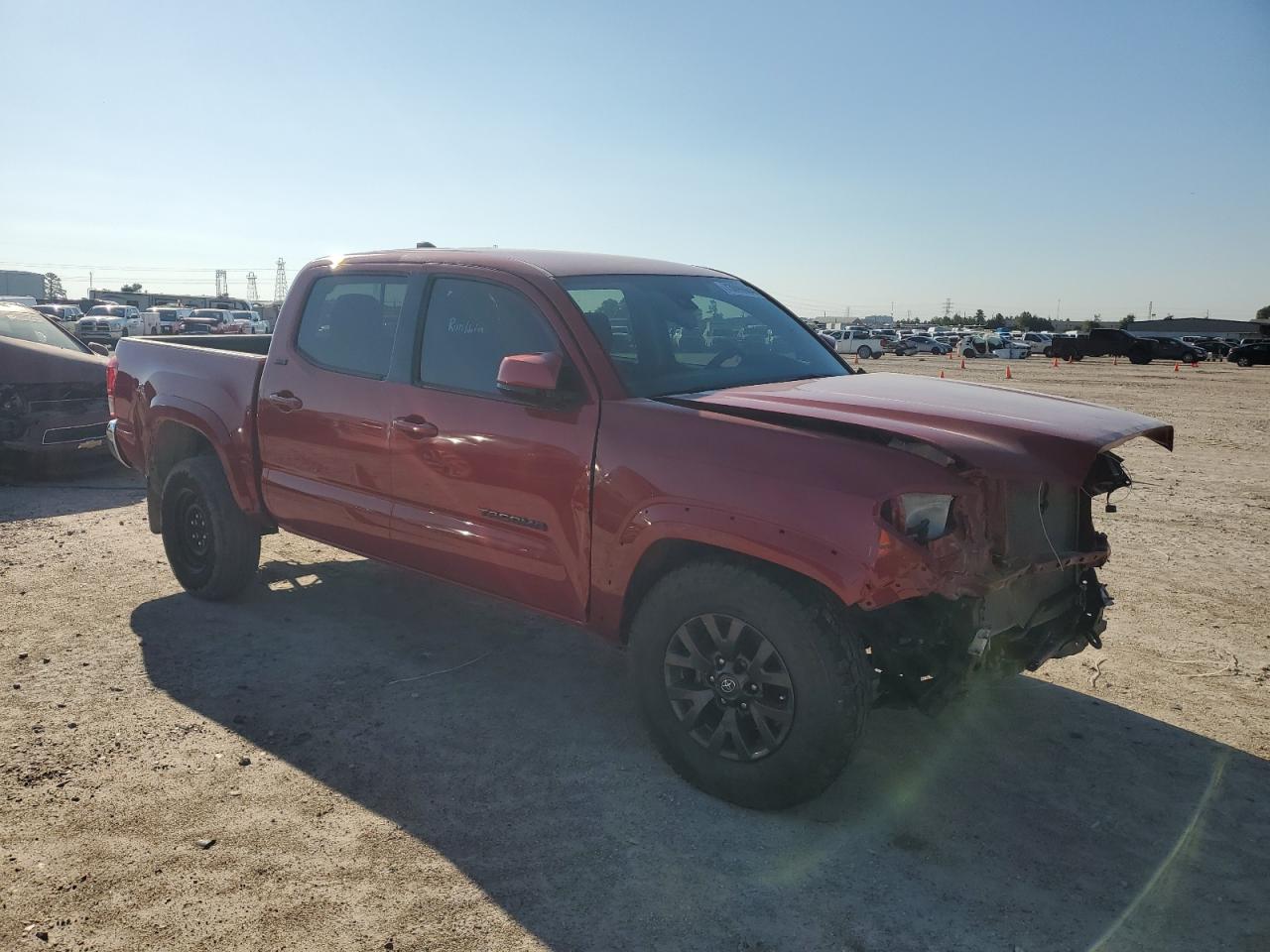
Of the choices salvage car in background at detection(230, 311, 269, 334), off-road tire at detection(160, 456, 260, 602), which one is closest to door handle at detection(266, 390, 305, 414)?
→ off-road tire at detection(160, 456, 260, 602)

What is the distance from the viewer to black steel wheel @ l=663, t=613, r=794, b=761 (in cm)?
321

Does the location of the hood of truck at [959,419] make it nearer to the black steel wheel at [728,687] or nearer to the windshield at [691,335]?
the windshield at [691,335]

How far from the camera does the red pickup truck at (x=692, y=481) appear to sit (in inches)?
120

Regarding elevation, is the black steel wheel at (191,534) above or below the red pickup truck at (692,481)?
below

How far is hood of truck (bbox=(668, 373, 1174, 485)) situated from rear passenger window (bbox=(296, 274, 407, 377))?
1.66 m

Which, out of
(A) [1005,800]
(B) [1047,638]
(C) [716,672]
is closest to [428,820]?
(C) [716,672]

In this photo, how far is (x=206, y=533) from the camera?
17.9 ft

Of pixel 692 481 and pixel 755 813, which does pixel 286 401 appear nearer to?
pixel 692 481

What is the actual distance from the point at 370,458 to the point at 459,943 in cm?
240

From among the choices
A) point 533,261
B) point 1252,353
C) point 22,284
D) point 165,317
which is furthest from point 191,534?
point 22,284

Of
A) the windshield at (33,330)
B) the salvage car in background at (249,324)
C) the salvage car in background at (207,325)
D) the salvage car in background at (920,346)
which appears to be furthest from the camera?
the salvage car in background at (920,346)

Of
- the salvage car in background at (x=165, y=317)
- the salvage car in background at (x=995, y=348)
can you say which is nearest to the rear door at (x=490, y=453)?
the salvage car in background at (x=165, y=317)

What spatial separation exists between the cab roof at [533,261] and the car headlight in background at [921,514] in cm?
184

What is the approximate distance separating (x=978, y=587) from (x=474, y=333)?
2362 millimetres
